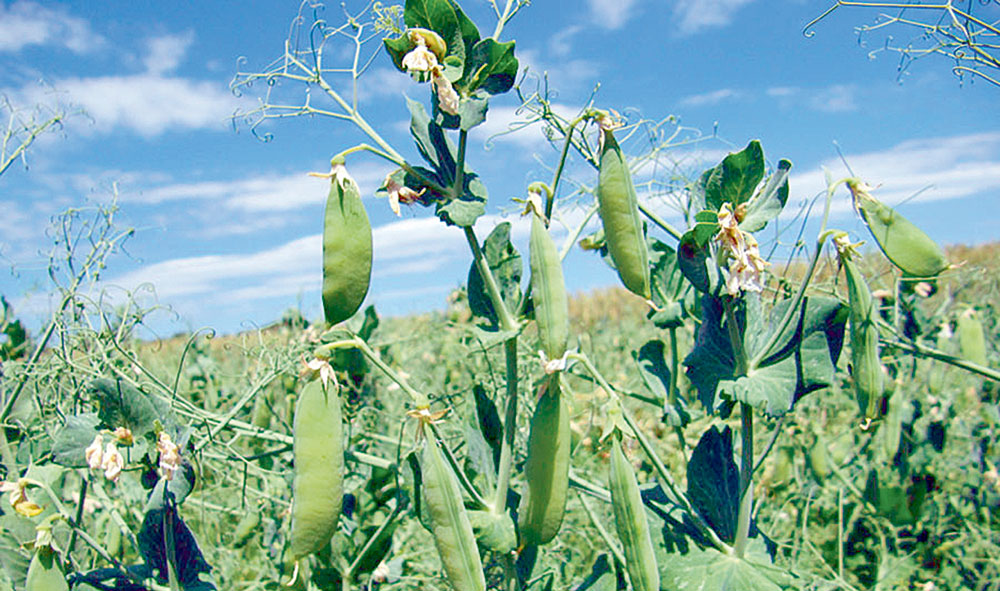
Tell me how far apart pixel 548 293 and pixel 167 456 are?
764 millimetres

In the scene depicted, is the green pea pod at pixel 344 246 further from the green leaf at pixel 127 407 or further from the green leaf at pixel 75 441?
the green leaf at pixel 75 441

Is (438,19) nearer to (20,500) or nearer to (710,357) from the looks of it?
(710,357)

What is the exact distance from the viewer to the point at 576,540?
2348mm

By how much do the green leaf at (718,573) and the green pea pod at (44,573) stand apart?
1.14m

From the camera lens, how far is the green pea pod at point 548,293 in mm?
1136

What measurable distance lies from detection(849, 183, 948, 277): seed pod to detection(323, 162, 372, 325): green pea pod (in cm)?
85

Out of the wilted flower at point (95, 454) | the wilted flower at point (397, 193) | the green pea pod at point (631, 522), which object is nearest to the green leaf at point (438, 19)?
the wilted flower at point (397, 193)

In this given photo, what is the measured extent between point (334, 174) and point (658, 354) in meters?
0.97

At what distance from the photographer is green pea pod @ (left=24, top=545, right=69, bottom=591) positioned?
1258 millimetres

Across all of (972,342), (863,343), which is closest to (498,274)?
(863,343)

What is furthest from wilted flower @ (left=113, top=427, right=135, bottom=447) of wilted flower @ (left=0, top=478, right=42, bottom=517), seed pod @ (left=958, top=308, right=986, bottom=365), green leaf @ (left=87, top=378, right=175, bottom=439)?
seed pod @ (left=958, top=308, right=986, bottom=365)

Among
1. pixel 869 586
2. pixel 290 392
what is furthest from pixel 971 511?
pixel 290 392

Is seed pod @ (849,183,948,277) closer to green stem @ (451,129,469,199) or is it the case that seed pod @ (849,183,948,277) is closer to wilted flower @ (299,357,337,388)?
green stem @ (451,129,469,199)

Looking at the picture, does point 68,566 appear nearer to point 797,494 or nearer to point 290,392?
point 290,392
